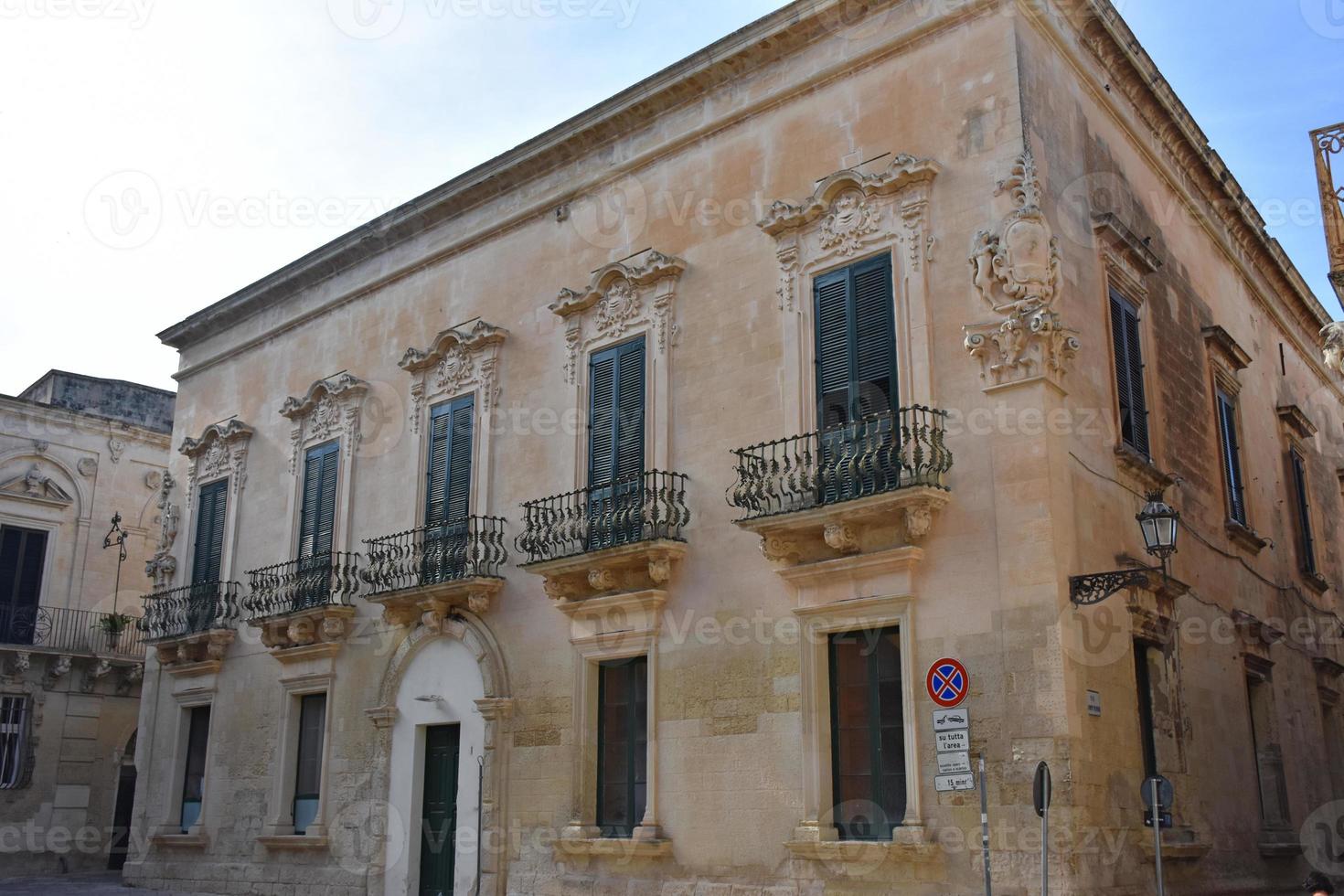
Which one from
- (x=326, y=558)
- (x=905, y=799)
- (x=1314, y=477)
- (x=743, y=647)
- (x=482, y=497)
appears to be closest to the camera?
(x=905, y=799)

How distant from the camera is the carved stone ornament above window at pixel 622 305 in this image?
15.4m

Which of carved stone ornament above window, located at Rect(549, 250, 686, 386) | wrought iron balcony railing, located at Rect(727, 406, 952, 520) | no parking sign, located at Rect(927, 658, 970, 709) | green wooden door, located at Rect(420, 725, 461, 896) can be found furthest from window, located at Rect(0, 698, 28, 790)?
no parking sign, located at Rect(927, 658, 970, 709)

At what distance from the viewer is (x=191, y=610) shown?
70.3 ft

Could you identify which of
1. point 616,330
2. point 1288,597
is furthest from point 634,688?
point 1288,597

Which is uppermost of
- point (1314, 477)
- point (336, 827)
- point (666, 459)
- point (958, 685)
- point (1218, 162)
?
point (1218, 162)

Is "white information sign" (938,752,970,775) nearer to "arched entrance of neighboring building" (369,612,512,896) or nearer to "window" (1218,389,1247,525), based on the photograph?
"arched entrance of neighboring building" (369,612,512,896)

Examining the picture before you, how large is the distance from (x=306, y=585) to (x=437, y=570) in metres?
3.04

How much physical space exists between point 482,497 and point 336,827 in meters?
5.14

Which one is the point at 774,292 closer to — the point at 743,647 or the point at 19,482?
the point at 743,647

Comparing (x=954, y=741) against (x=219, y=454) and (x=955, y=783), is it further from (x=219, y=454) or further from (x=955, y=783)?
(x=219, y=454)

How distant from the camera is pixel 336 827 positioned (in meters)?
17.8

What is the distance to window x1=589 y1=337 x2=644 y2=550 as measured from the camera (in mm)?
14719

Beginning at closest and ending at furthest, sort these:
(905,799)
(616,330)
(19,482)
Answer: (905,799), (616,330), (19,482)

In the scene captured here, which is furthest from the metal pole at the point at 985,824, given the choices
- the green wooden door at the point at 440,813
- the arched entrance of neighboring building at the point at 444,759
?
the green wooden door at the point at 440,813
